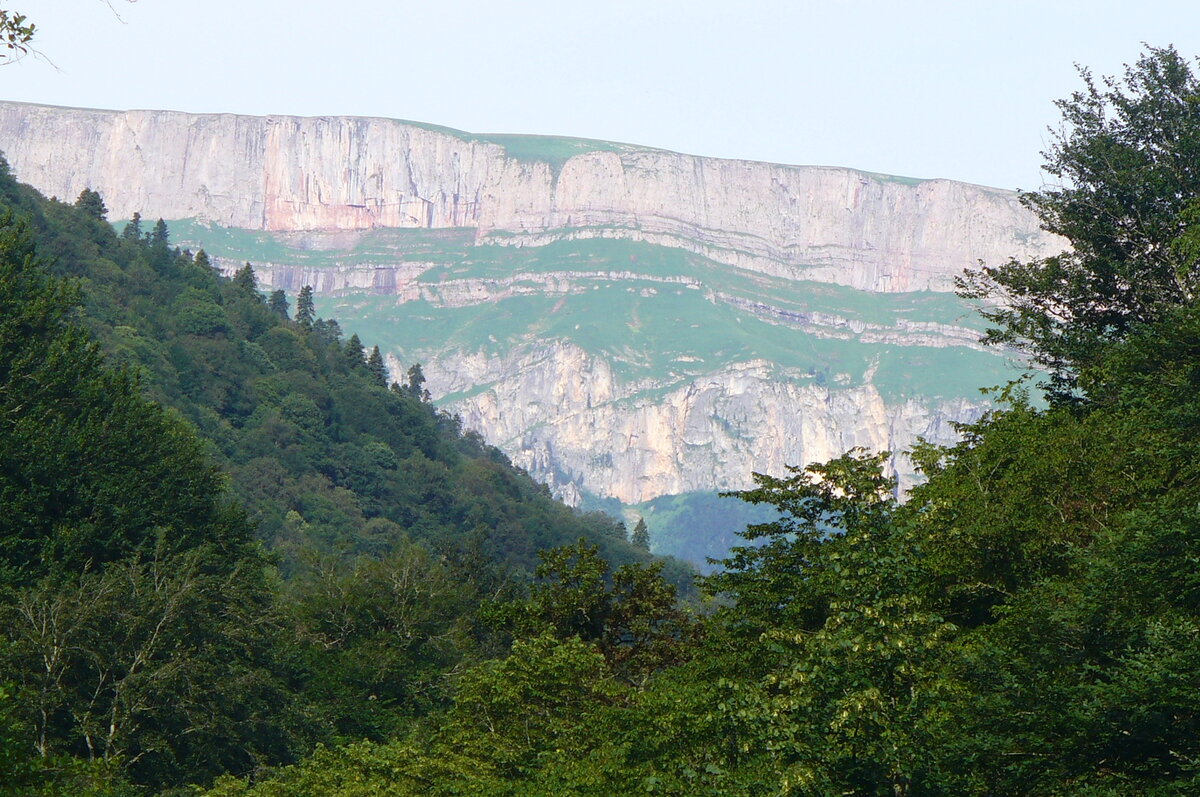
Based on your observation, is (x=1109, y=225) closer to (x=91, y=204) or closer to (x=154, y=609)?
(x=154, y=609)

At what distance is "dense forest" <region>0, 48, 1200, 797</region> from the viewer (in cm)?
2267

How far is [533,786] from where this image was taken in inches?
1222

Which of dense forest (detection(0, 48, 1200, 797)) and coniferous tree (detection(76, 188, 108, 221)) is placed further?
coniferous tree (detection(76, 188, 108, 221))

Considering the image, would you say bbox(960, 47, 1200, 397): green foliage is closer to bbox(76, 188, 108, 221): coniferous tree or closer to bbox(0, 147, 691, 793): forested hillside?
bbox(0, 147, 691, 793): forested hillside

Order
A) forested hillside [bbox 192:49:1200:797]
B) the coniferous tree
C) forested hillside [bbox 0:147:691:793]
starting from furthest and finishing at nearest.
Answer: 1. the coniferous tree
2. forested hillside [bbox 0:147:691:793]
3. forested hillside [bbox 192:49:1200:797]

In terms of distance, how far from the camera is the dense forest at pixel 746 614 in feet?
74.4

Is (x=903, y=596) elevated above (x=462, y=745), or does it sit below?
above

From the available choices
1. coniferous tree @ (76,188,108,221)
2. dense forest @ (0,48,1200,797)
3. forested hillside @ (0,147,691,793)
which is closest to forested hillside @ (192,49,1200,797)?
dense forest @ (0,48,1200,797)

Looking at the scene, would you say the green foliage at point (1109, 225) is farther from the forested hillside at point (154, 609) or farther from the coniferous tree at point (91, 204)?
the coniferous tree at point (91, 204)

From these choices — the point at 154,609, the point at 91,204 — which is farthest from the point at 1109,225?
the point at 91,204

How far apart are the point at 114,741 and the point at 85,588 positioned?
7.55m

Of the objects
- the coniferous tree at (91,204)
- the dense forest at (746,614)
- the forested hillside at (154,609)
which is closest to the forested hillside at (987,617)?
the dense forest at (746,614)

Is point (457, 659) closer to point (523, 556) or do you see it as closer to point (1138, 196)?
point (1138, 196)

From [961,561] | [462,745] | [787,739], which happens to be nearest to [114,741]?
[462,745]
